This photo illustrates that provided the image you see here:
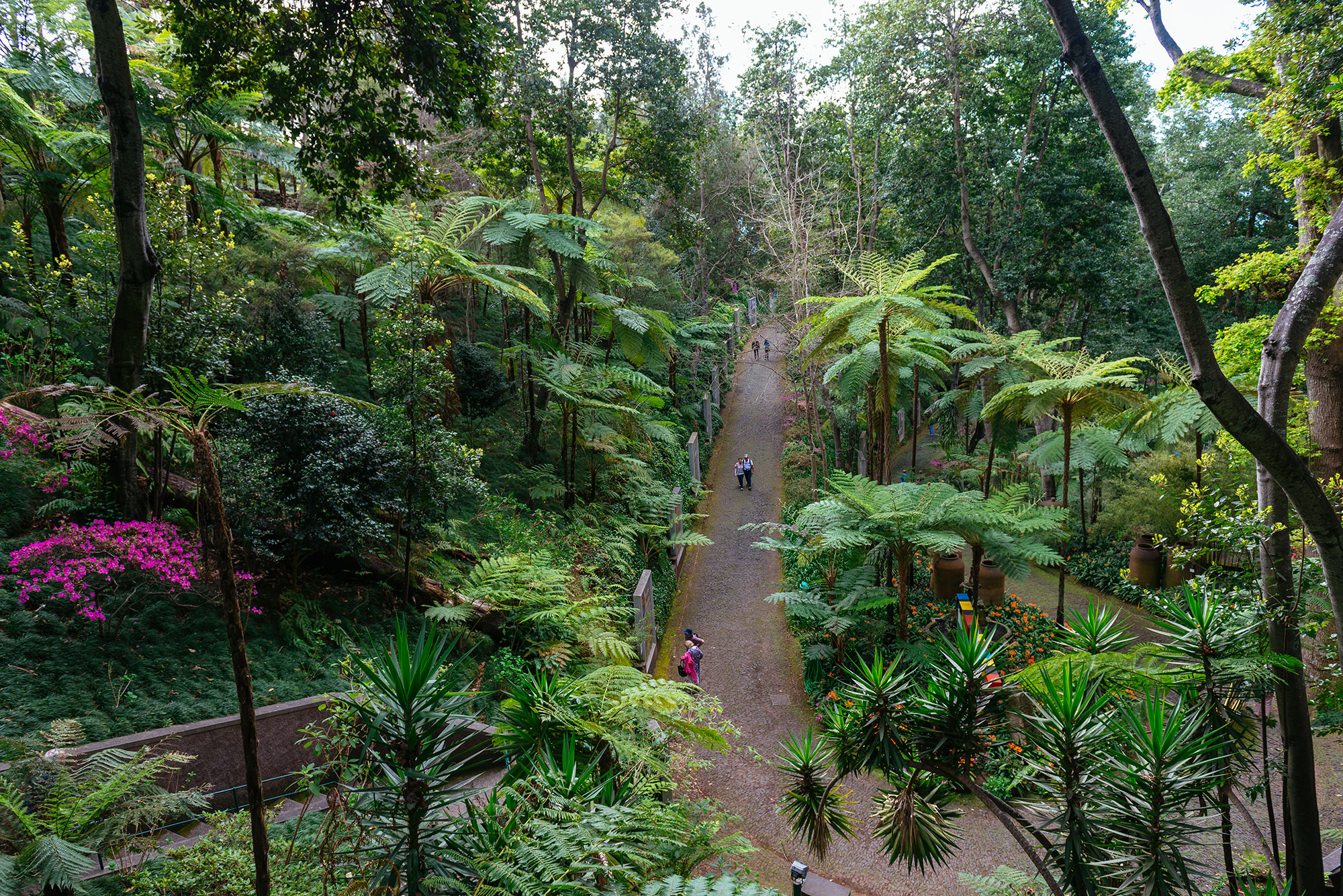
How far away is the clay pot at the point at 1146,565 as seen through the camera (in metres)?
12.2

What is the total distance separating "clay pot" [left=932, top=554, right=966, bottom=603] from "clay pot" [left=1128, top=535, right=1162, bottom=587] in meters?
4.07

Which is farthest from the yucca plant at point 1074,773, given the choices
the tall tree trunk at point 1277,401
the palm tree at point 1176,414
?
the palm tree at point 1176,414

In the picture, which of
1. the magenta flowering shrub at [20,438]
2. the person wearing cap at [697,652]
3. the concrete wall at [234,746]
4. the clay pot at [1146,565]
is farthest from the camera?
the clay pot at [1146,565]

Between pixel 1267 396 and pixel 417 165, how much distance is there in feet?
20.4

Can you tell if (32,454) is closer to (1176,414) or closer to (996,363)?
(996,363)

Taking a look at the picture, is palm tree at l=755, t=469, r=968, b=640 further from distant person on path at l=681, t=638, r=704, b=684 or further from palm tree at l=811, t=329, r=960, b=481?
distant person on path at l=681, t=638, r=704, b=684

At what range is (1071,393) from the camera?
8945 millimetres

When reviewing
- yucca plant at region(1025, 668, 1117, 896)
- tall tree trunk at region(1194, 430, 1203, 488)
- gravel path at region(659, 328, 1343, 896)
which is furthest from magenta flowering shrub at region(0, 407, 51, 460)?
tall tree trunk at region(1194, 430, 1203, 488)

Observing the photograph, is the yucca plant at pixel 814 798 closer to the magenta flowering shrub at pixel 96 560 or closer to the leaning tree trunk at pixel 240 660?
the leaning tree trunk at pixel 240 660

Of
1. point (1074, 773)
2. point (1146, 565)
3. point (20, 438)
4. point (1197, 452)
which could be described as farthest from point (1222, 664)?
point (1146, 565)

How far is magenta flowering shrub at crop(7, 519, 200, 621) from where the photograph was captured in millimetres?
4660

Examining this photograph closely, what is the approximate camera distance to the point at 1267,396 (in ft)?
12.6

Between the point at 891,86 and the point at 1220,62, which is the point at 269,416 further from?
the point at 891,86

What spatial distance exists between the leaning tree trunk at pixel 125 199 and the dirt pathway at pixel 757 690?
5.26 meters
